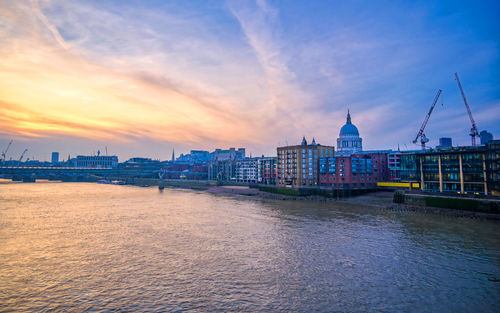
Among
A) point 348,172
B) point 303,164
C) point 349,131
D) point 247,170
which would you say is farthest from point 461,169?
point 349,131

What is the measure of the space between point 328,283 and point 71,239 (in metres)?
34.0

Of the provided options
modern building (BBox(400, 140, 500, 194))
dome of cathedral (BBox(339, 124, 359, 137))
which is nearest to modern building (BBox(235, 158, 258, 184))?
dome of cathedral (BBox(339, 124, 359, 137))

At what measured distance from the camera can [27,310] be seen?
17859 mm

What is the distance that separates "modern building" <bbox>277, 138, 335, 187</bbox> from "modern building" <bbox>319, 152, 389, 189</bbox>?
3509 mm

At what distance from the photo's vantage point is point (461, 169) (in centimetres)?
6619

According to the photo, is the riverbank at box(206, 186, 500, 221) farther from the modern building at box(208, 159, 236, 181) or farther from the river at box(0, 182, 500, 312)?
the modern building at box(208, 159, 236, 181)

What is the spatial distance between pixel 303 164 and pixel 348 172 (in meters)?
18.9

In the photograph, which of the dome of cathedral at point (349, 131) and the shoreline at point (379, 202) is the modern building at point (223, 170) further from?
the dome of cathedral at point (349, 131)

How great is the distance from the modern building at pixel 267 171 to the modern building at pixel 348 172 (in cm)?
3657

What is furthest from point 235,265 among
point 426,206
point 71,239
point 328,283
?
point 426,206

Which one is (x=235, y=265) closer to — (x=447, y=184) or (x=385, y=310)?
(x=385, y=310)

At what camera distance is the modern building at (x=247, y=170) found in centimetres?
15300

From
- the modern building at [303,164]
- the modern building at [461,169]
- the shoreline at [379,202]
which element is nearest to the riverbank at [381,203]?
the shoreline at [379,202]

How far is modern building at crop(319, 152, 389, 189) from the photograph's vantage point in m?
97.8
